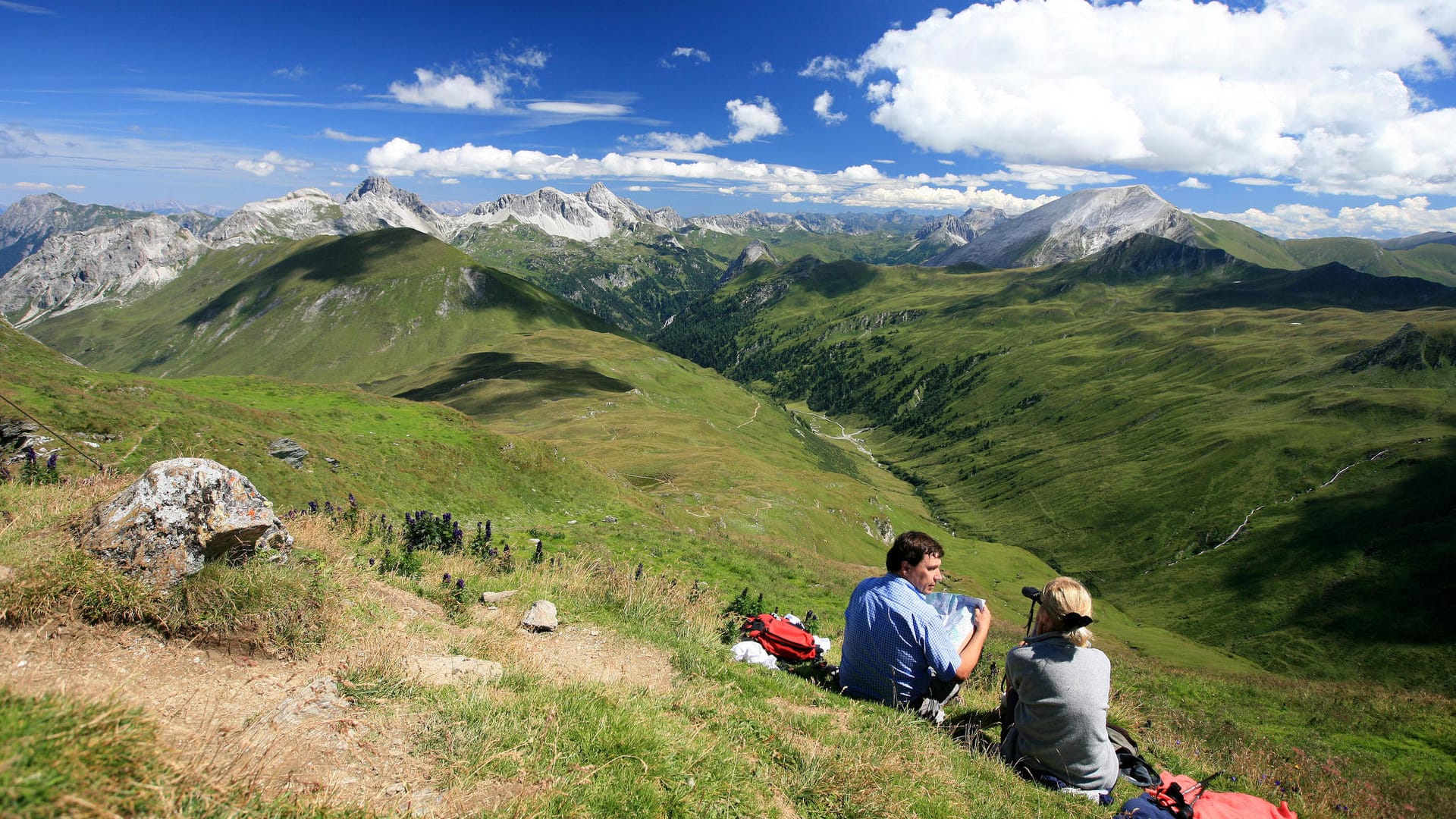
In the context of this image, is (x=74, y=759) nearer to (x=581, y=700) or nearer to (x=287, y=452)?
(x=581, y=700)

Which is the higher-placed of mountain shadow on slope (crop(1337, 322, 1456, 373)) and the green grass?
mountain shadow on slope (crop(1337, 322, 1456, 373))

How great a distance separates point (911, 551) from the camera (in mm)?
9570

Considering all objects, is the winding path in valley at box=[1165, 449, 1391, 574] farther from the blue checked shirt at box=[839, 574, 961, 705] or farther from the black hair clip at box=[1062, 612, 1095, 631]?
the black hair clip at box=[1062, 612, 1095, 631]

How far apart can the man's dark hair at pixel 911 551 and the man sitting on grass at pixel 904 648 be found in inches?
1.0

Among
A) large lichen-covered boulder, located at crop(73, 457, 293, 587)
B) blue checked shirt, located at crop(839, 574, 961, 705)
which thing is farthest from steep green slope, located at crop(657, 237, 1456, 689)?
large lichen-covered boulder, located at crop(73, 457, 293, 587)

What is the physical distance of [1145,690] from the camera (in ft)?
58.8

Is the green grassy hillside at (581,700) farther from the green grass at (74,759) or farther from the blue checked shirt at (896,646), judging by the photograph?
the blue checked shirt at (896,646)

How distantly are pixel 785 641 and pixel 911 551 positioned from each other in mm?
3187

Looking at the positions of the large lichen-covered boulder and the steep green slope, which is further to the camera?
the steep green slope

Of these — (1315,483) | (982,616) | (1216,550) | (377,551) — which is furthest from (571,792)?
(1315,483)

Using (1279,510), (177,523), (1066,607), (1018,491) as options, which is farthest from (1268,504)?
(177,523)

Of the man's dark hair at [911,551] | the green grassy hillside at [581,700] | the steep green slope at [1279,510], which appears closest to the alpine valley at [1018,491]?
the green grassy hillside at [581,700]

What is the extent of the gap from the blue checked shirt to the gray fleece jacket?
41.4 inches

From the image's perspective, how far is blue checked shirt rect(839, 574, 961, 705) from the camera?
8578mm
